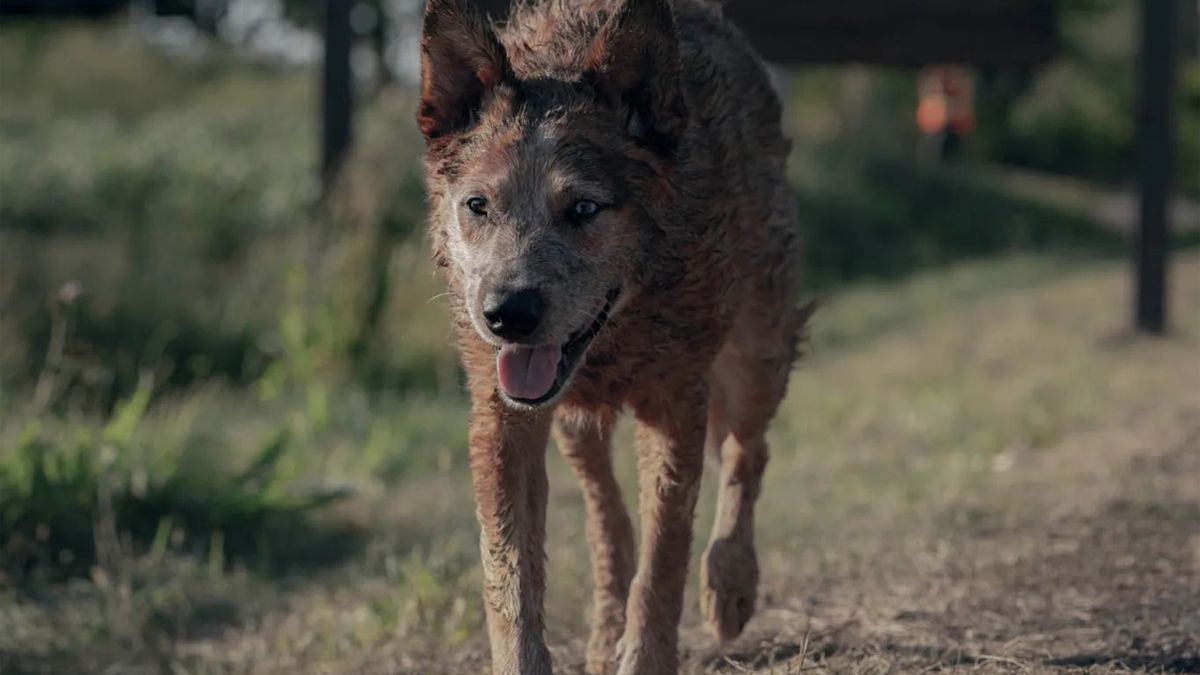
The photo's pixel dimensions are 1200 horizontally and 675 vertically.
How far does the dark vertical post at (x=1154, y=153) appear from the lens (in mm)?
12156

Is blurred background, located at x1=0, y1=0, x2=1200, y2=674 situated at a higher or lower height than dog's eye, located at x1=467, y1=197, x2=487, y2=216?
lower

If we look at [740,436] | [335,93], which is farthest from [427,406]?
[740,436]

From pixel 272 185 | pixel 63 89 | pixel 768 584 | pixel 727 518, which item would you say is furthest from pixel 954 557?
pixel 63 89

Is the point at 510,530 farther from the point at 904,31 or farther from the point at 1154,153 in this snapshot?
the point at 904,31

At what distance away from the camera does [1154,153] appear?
485 inches

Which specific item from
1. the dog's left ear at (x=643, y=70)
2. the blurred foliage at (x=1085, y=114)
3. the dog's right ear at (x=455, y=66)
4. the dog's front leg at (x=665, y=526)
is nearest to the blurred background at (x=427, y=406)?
the dog's front leg at (x=665, y=526)

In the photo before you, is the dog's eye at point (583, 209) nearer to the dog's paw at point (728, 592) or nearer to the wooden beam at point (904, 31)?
the dog's paw at point (728, 592)

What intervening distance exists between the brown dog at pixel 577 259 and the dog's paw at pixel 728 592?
322 millimetres

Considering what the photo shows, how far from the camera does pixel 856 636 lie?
5309 millimetres

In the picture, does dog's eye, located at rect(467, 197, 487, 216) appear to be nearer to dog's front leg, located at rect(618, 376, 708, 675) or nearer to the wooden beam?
dog's front leg, located at rect(618, 376, 708, 675)

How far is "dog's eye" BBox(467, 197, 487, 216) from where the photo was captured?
4438 millimetres

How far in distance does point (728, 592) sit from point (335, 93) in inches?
266

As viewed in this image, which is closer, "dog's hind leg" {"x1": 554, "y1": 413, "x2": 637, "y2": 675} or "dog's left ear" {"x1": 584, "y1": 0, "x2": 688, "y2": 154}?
"dog's left ear" {"x1": 584, "y1": 0, "x2": 688, "y2": 154}

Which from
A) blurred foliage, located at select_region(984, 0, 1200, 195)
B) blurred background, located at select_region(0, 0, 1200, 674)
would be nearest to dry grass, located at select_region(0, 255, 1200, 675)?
A: blurred background, located at select_region(0, 0, 1200, 674)
